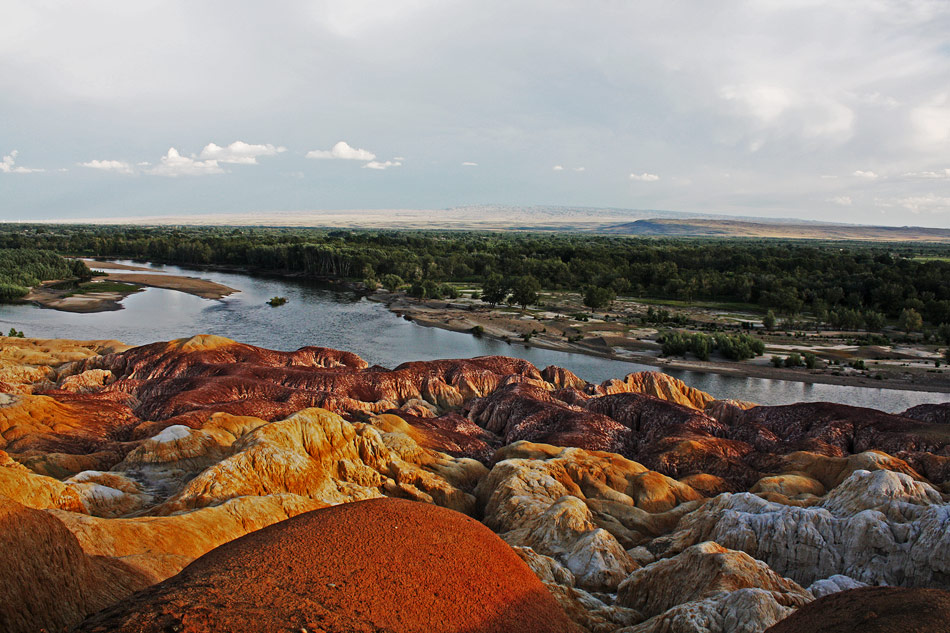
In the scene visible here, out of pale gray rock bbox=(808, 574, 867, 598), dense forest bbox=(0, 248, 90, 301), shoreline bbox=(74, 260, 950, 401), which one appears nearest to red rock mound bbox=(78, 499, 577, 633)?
pale gray rock bbox=(808, 574, 867, 598)

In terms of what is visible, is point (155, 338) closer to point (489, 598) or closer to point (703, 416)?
point (703, 416)

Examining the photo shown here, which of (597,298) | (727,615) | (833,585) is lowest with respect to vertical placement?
(833,585)

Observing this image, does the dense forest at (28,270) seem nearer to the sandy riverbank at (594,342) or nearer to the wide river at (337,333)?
the wide river at (337,333)

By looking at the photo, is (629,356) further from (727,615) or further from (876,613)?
(876,613)

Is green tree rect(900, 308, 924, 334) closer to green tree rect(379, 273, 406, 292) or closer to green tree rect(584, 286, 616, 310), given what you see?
green tree rect(584, 286, 616, 310)

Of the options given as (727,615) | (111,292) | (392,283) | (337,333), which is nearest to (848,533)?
(727,615)

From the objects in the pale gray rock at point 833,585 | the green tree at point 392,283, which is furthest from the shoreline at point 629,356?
the pale gray rock at point 833,585
